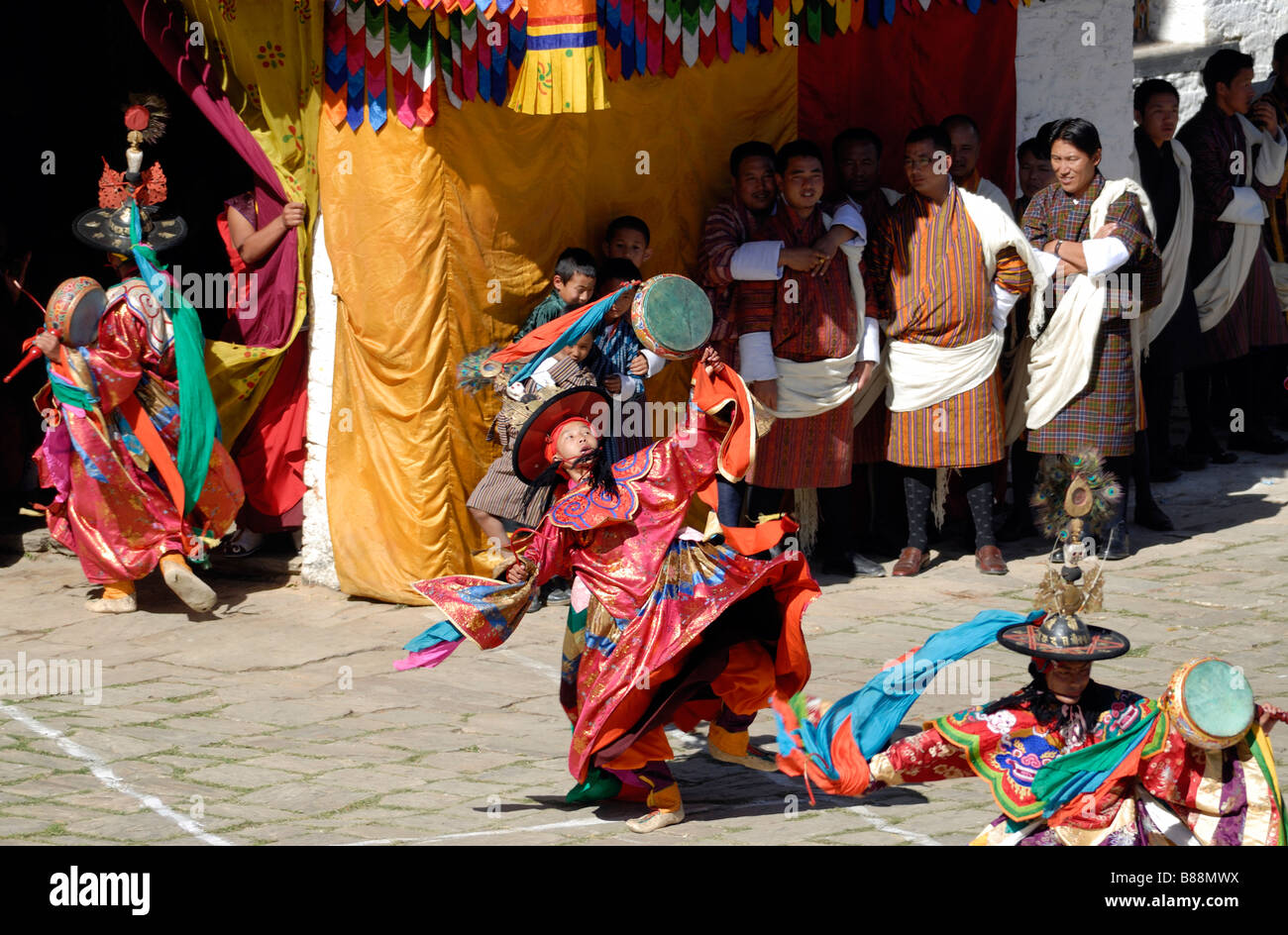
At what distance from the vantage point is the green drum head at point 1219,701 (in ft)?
14.1

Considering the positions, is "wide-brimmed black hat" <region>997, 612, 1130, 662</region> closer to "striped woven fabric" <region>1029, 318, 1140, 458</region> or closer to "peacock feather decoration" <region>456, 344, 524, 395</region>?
"peacock feather decoration" <region>456, 344, 524, 395</region>

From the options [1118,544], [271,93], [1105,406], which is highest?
[271,93]

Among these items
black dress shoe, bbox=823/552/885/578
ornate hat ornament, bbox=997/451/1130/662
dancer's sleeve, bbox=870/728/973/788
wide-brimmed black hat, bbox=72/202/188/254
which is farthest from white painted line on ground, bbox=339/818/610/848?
wide-brimmed black hat, bbox=72/202/188/254

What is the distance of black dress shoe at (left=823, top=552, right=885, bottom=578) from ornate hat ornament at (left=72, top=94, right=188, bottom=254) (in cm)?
373

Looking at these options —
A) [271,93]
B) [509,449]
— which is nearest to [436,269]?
[271,93]

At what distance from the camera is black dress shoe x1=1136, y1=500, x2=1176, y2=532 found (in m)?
9.94

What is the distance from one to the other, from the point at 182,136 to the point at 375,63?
194 centimetres

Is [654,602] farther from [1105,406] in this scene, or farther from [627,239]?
[1105,406]

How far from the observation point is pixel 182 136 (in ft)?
32.1

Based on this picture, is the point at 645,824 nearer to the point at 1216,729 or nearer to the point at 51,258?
the point at 1216,729

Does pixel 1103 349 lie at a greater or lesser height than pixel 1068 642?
greater

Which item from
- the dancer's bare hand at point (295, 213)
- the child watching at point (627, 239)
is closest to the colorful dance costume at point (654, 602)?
the child watching at point (627, 239)

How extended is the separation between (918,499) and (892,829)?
3714 mm

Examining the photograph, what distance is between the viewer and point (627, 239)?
8625mm
